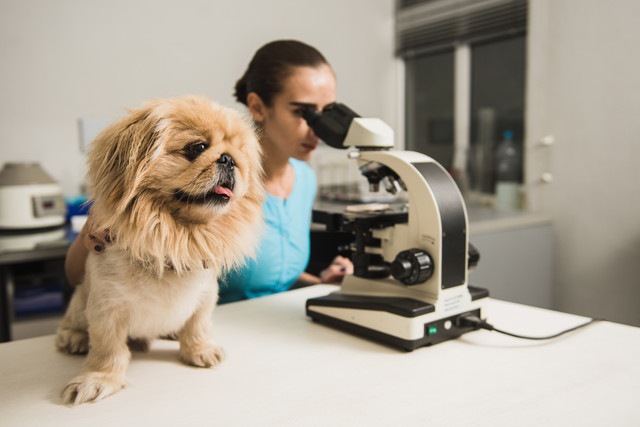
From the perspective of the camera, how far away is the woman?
1.48m

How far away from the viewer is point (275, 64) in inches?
58.9

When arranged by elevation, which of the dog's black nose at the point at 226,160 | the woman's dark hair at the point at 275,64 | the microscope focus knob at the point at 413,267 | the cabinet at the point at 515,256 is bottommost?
the cabinet at the point at 515,256

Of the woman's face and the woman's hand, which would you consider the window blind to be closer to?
the woman's face

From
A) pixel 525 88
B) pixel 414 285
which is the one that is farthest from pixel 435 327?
pixel 525 88

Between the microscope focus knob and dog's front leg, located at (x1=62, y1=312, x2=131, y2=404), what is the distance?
0.53 m

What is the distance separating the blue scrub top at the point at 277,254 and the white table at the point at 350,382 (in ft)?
1.28

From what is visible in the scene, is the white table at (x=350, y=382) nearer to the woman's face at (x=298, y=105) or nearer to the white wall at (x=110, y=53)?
the woman's face at (x=298, y=105)

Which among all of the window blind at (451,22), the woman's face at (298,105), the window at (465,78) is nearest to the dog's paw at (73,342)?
the woman's face at (298,105)

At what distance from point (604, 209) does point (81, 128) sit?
2589 millimetres

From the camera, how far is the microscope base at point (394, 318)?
103 cm

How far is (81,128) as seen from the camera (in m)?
2.62

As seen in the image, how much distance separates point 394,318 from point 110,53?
2256 mm

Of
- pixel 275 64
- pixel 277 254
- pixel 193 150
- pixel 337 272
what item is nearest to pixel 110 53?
pixel 275 64

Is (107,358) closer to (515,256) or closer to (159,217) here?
(159,217)
